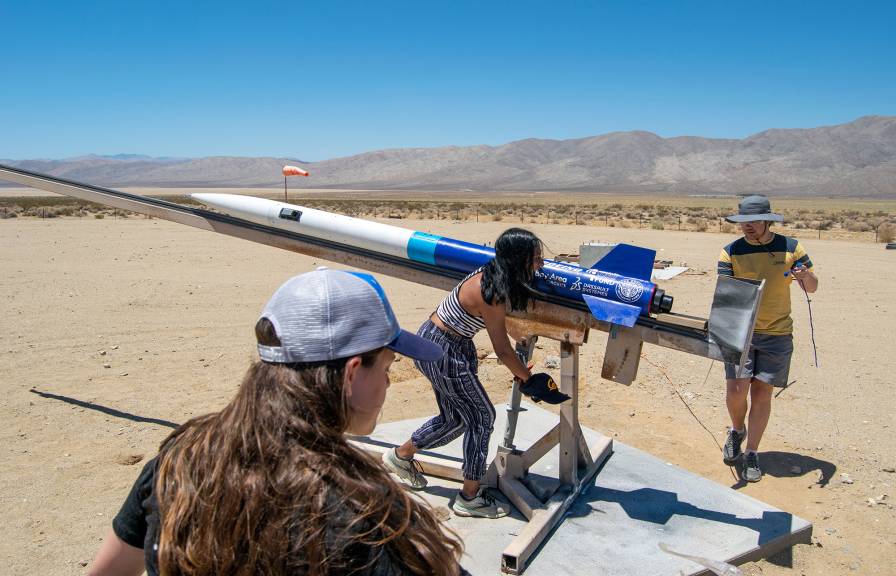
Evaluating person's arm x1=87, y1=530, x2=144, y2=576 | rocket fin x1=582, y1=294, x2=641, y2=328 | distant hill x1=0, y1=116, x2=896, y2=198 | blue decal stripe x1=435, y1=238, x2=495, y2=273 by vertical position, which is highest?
distant hill x1=0, y1=116, x2=896, y2=198

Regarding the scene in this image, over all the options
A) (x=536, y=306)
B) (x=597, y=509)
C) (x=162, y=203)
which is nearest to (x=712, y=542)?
(x=597, y=509)

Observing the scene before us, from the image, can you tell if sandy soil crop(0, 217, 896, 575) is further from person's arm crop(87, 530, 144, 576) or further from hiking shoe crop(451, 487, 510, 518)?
person's arm crop(87, 530, 144, 576)

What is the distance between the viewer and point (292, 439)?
1284mm

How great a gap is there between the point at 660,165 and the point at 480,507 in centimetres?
16317

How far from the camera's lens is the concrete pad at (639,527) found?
356 centimetres

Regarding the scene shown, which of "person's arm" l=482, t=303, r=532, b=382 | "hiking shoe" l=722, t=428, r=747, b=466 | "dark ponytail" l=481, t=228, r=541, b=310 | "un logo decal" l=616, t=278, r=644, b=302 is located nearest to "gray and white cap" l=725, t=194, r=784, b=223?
"un logo decal" l=616, t=278, r=644, b=302

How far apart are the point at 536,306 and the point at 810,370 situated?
5054 mm

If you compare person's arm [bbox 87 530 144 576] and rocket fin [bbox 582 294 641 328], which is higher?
rocket fin [bbox 582 294 641 328]

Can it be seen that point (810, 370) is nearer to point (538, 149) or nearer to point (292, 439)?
point (292, 439)

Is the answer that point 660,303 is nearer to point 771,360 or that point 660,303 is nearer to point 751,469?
point 771,360

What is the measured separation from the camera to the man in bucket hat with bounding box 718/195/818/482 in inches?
176

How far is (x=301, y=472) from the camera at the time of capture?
1.25 m

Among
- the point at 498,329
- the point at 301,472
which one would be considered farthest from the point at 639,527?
the point at 301,472

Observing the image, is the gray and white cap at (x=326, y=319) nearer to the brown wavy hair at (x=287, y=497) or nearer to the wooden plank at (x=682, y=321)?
the brown wavy hair at (x=287, y=497)
